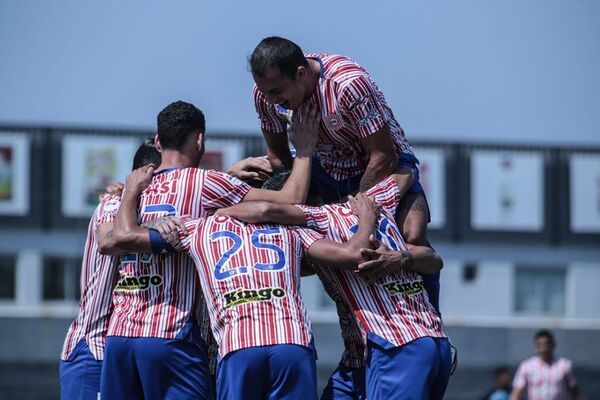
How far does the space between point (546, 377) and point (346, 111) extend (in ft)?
32.1

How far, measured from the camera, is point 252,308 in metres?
6.35

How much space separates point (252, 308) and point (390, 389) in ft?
3.06

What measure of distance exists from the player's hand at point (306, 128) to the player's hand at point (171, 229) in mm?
850

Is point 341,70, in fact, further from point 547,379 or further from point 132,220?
point 547,379

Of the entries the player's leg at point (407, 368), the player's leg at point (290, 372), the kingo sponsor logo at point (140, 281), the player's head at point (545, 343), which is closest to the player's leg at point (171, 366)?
the kingo sponsor logo at point (140, 281)

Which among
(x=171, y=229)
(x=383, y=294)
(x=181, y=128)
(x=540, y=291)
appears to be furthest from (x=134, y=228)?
(x=540, y=291)

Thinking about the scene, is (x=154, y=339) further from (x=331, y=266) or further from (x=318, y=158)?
(x=318, y=158)

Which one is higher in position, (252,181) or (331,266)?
(252,181)

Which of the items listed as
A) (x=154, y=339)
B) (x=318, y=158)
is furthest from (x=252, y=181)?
(x=154, y=339)

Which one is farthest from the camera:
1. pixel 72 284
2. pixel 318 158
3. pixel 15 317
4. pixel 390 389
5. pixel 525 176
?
pixel 525 176

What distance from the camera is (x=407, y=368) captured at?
6.72 metres

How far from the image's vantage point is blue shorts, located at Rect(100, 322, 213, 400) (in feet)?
22.1

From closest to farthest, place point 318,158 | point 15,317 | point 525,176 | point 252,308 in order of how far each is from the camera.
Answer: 1. point 252,308
2. point 318,158
3. point 15,317
4. point 525,176

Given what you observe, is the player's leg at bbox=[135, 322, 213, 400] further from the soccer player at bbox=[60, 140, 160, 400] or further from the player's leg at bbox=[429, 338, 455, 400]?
the player's leg at bbox=[429, 338, 455, 400]
